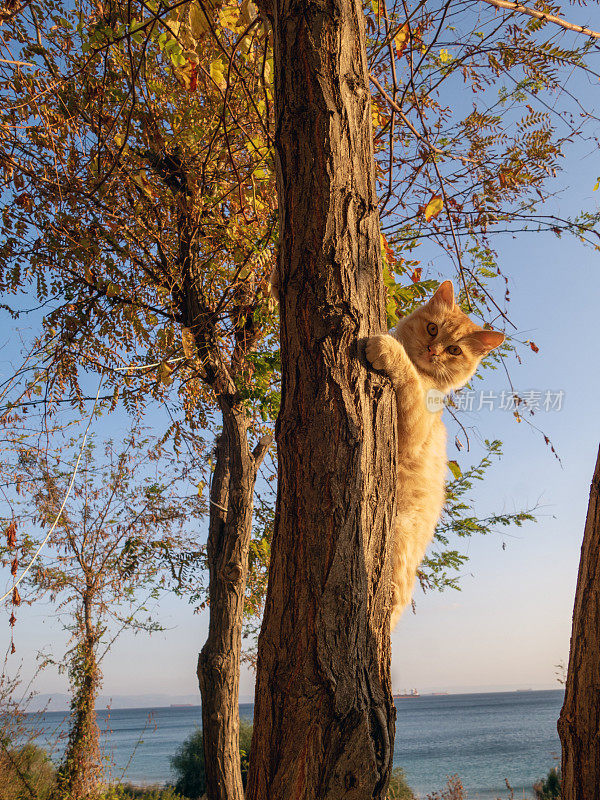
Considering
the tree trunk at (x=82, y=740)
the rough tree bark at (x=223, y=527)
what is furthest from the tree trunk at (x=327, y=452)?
the tree trunk at (x=82, y=740)

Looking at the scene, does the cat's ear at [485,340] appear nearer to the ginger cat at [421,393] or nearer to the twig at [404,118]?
the ginger cat at [421,393]

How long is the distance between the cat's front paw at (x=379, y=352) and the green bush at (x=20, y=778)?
28.1ft

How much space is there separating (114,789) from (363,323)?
816 cm

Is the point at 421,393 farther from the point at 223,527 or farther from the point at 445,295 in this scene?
the point at 223,527

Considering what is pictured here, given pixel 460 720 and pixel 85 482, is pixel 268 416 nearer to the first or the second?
pixel 85 482

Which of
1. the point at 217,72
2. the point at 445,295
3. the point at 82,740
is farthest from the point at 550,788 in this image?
the point at 217,72

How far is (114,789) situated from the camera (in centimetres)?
716

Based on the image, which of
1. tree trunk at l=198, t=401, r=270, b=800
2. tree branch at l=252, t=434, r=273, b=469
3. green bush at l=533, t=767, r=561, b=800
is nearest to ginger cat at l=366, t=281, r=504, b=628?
tree trunk at l=198, t=401, r=270, b=800

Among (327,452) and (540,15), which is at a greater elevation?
(540,15)

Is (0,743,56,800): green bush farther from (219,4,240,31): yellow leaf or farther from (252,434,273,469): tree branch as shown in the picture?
(219,4,240,31): yellow leaf

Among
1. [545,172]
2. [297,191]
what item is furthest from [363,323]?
[545,172]

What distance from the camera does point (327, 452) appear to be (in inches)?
56.6

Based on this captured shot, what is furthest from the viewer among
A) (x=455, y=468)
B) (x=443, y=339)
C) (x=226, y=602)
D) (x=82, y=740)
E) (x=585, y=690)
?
(x=82, y=740)

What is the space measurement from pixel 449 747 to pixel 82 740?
53.5 m
